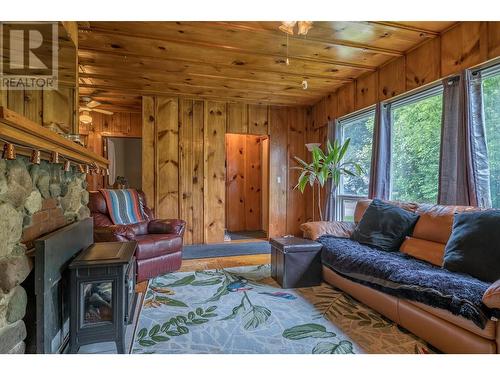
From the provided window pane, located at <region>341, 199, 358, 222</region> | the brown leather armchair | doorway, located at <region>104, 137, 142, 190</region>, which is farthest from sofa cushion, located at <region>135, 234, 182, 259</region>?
doorway, located at <region>104, 137, 142, 190</region>

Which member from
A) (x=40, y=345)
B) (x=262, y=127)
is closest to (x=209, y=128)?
(x=262, y=127)

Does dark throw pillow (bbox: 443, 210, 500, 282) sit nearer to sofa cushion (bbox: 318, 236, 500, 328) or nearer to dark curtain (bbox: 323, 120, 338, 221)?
sofa cushion (bbox: 318, 236, 500, 328)

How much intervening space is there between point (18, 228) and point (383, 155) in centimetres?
360

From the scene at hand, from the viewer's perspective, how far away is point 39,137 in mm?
1201

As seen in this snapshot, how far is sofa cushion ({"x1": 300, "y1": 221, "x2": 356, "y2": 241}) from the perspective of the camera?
3152 millimetres

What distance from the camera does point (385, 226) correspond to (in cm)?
275

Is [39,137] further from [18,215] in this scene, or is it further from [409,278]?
[409,278]

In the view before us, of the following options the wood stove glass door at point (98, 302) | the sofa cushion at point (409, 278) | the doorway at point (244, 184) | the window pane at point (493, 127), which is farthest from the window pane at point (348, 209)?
the wood stove glass door at point (98, 302)

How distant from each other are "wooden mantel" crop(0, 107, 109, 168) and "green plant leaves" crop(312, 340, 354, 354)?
74.4 inches

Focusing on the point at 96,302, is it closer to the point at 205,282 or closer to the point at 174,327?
the point at 174,327

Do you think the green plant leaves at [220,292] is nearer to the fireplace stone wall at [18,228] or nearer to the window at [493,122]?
the fireplace stone wall at [18,228]

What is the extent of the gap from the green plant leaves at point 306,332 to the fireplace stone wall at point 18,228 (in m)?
1.54

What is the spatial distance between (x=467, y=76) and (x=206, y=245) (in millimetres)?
4114
